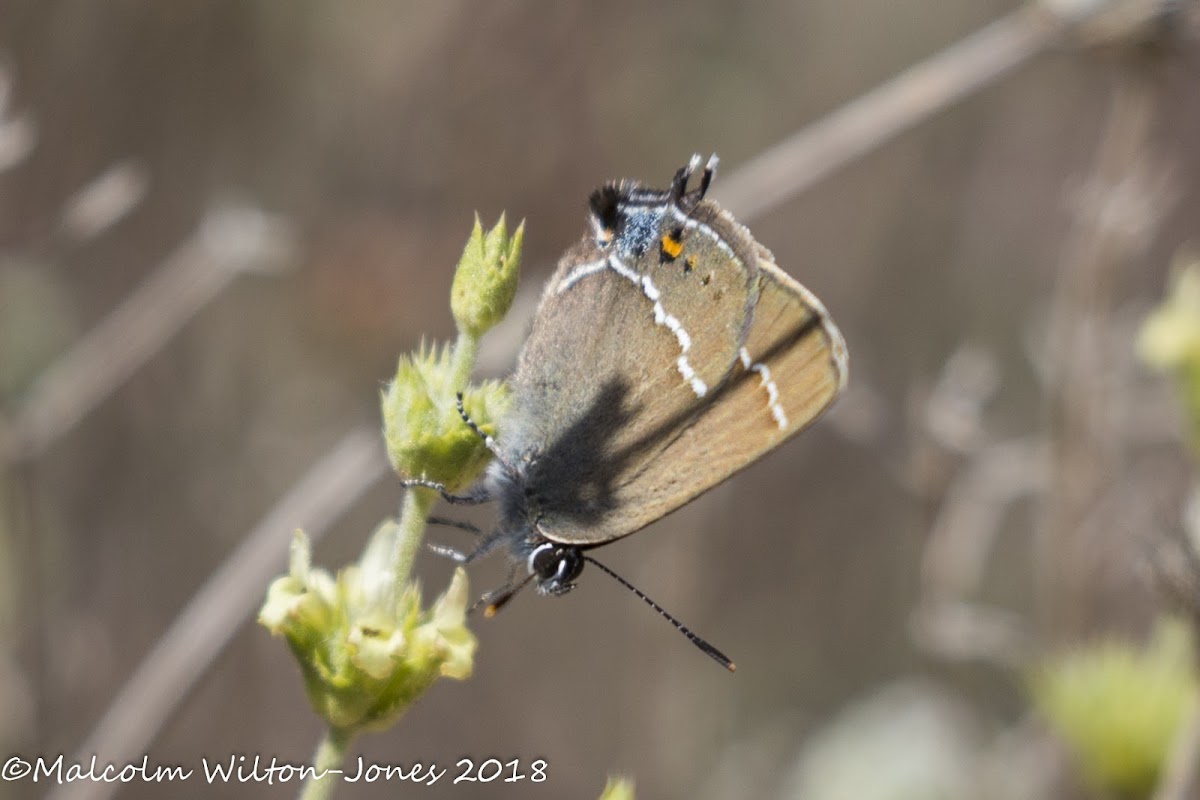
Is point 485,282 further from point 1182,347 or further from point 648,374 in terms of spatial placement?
point 1182,347

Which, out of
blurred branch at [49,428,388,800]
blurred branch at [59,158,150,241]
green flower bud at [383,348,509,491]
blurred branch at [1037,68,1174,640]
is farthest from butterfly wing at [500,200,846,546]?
blurred branch at [1037,68,1174,640]

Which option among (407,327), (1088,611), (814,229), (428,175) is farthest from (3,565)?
(814,229)

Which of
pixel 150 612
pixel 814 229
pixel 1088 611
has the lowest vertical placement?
pixel 150 612

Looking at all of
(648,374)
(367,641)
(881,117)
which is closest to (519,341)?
(648,374)

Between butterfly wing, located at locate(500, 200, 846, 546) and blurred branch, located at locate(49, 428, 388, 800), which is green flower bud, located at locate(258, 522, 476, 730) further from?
blurred branch, located at locate(49, 428, 388, 800)

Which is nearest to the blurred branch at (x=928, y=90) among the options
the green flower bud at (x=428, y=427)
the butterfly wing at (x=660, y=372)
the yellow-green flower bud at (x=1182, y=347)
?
the yellow-green flower bud at (x=1182, y=347)

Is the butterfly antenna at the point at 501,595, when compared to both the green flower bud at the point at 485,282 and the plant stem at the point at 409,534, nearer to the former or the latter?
the plant stem at the point at 409,534

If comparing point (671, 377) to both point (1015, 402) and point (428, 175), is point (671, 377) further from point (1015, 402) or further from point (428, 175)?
point (1015, 402)
